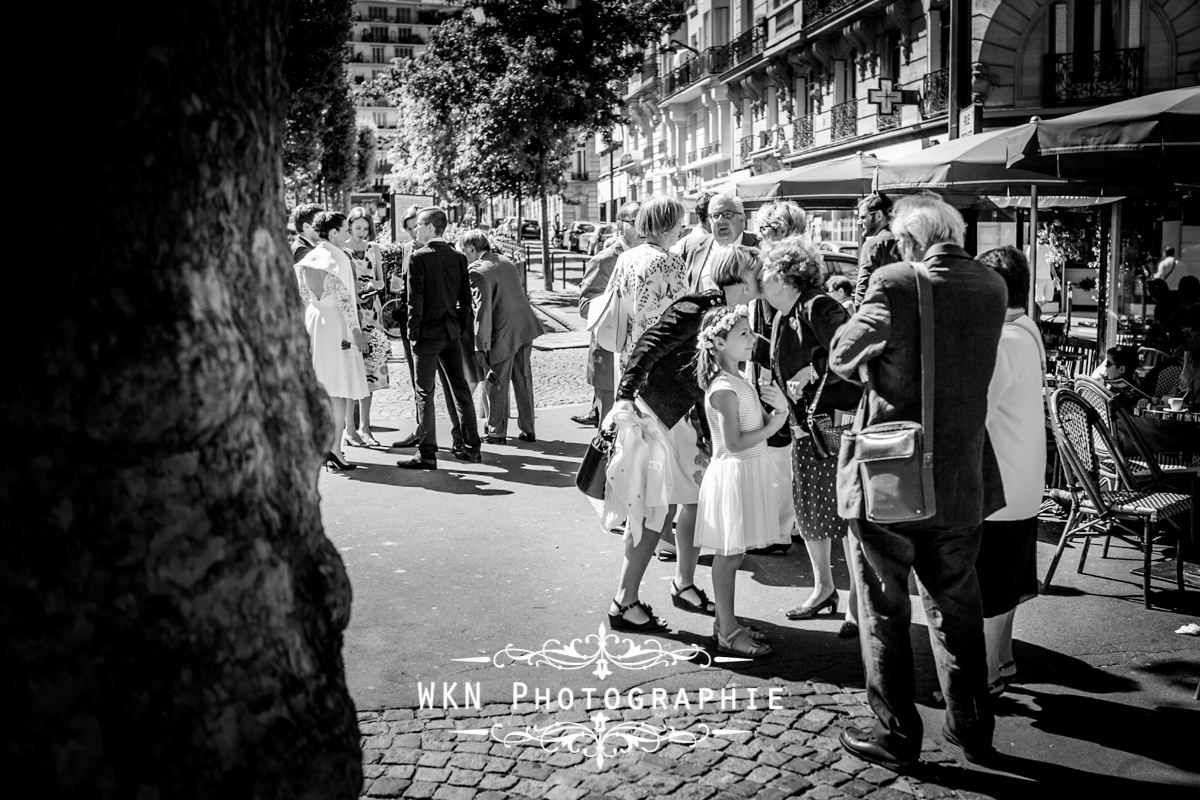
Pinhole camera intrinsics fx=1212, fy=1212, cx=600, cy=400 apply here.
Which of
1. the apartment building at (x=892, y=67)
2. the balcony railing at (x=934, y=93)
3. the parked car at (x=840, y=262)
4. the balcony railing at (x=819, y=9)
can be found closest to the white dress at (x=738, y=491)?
the apartment building at (x=892, y=67)

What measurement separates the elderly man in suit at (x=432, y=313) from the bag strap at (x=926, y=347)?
5.98 m

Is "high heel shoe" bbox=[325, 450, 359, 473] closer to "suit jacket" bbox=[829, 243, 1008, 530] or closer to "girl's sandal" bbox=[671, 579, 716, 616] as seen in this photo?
"girl's sandal" bbox=[671, 579, 716, 616]

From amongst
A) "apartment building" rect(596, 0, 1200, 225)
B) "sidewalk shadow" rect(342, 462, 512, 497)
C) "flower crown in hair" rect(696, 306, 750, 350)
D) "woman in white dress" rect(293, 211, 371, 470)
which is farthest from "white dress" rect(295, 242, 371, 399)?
"apartment building" rect(596, 0, 1200, 225)

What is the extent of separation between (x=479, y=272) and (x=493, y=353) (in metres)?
0.71

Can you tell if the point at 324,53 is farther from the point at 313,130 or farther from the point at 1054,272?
the point at 1054,272

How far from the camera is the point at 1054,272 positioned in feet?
76.8

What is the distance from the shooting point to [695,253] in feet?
26.3

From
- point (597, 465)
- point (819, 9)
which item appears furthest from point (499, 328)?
point (819, 9)

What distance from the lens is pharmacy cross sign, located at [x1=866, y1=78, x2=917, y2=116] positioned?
101ft

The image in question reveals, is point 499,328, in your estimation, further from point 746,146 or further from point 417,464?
point 746,146

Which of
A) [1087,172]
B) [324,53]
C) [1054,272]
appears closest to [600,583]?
[1087,172]

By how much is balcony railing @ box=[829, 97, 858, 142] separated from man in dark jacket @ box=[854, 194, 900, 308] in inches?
1144

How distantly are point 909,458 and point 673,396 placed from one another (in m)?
1.85

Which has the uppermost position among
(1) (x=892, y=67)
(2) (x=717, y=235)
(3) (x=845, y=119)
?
(1) (x=892, y=67)
